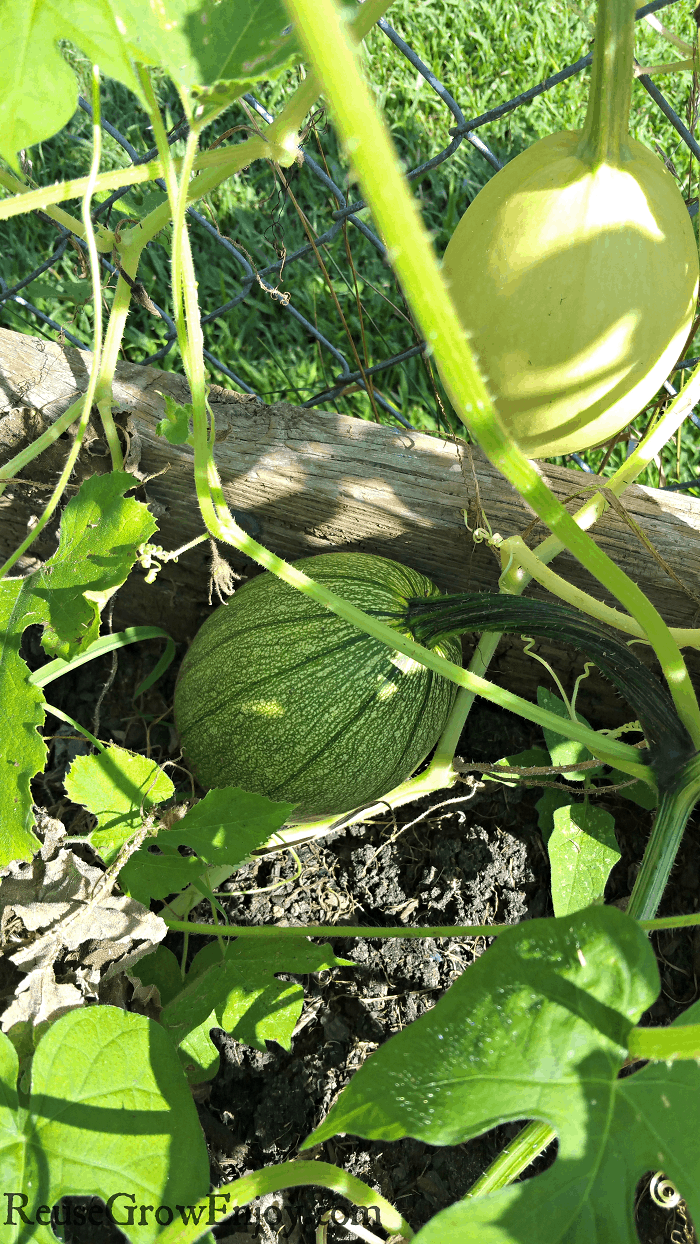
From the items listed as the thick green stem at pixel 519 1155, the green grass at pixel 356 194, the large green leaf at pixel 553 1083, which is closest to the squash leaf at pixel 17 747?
the large green leaf at pixel 553 1083

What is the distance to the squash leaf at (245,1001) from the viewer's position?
1101 millimetres

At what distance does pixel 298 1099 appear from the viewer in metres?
1.25

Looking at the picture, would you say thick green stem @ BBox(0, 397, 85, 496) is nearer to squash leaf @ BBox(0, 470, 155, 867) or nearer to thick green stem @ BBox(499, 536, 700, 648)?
squash leaf @ BBox(0, 470, 155, 867)

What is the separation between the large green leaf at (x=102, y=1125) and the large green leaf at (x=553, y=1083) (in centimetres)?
21

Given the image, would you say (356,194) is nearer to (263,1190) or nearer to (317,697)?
(317,697)

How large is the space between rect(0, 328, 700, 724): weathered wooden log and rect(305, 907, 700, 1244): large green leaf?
0.75m

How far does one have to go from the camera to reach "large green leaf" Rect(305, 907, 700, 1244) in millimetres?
656

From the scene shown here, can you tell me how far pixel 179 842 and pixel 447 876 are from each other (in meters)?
0.54

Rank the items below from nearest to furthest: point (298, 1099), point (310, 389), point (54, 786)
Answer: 1. point (298, 1099)
2. point (54, 786)
3. point (310, 389)

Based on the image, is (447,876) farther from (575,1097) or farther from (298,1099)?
(575,1097)

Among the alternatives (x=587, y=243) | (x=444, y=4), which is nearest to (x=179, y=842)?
(x=587, y=243)

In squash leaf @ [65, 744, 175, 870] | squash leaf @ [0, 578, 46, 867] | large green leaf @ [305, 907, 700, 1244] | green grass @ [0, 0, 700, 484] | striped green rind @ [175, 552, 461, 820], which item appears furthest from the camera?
green grass @ [0, 0, 700, 484]

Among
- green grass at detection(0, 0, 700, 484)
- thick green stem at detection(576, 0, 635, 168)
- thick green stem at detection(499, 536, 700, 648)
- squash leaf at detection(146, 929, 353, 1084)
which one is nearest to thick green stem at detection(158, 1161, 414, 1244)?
squash leaf at detection(146, 929, 353, 1084)

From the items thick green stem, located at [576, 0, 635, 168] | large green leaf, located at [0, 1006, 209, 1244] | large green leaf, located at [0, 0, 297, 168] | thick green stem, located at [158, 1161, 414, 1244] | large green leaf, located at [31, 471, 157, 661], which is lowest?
thick green stem, located at [158, 1161, 414, 1244]
